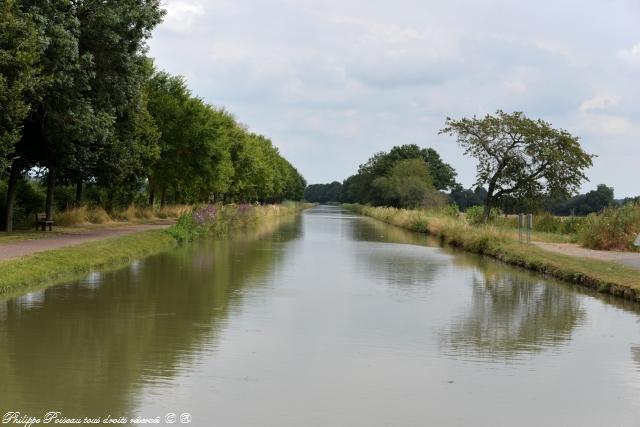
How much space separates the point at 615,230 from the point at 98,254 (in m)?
20.7

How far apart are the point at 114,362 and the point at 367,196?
135m

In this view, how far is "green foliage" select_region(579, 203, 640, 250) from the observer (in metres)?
30.9

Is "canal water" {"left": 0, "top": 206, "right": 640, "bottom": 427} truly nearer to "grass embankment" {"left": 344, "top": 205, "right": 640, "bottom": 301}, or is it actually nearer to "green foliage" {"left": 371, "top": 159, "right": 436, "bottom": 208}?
"grass embankment" {"left": 344, "top": 205, "right": 640, "bottom": 301}

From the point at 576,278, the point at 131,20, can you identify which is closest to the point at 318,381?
the point at 576,278

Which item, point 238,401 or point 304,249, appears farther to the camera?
point 304,249

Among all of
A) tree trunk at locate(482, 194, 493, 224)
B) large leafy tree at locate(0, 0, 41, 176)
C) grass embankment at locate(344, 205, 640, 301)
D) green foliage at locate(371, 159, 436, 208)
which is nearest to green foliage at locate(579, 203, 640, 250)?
grass embankment at locate(344, 205, 640, 301)

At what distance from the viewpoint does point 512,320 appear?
15.5 metres

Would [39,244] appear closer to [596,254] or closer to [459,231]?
[596,254]

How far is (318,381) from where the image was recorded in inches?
382

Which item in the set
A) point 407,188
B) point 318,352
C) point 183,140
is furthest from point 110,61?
point 407,188

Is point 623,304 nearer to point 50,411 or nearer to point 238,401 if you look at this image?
point 238,401

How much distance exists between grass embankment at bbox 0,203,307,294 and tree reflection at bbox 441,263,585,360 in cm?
963

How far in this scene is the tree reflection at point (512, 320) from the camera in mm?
12453

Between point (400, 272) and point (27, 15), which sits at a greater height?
point (27, 15)
